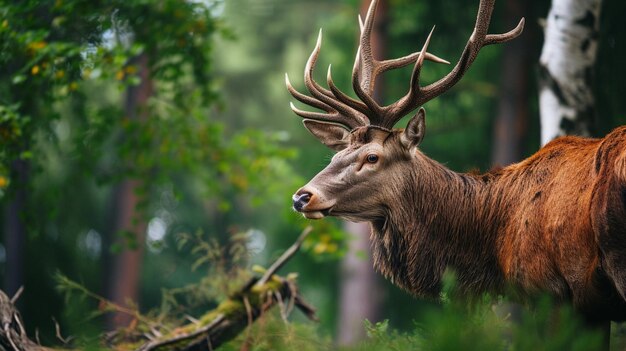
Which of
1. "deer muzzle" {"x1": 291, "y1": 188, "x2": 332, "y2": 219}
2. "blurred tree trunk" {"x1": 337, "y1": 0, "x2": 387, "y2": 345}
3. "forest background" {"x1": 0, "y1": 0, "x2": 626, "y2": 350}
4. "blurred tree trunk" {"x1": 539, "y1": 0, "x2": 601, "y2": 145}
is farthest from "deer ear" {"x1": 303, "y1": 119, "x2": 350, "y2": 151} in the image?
"blurred tree trunk" {"x1": 337, "y1": 0, "x2": 387, "y2": 345}

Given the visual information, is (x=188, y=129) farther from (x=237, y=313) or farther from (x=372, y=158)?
(x=372, y=158)

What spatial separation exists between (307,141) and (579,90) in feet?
34.6

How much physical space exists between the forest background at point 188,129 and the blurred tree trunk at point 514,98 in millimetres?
25

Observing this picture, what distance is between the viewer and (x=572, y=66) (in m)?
6.29

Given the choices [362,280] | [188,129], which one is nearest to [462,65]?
[188,129]

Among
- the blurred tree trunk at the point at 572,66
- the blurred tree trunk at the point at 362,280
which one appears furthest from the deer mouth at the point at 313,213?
the blurred tree trunk at the point at 362,280

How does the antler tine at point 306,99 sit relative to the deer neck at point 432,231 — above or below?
above

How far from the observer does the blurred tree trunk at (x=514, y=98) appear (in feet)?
39.0

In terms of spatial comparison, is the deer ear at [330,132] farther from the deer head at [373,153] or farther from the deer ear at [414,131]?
the deer ear at [414,131]

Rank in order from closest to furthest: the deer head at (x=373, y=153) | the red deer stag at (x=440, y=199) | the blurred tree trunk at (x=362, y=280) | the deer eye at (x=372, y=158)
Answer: the red deer stag at (x=440, y=199) < the deer head at (x=373, y=153) < the deer eye at (x=372, y=158) < the blurred tree trunk at (x=362, y=280)

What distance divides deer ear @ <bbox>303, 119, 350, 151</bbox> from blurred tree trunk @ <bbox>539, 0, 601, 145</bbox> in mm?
1664

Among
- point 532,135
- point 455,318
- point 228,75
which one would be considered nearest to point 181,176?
point 228,75

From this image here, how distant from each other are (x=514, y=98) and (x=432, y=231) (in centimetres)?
723

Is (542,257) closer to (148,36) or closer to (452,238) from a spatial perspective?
(452,238)
